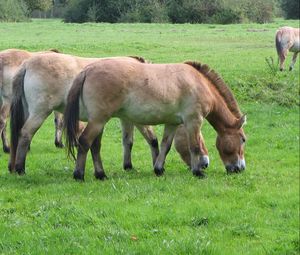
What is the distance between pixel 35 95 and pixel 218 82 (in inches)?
125

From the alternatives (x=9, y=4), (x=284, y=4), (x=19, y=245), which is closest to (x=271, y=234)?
(x=19, y=245)

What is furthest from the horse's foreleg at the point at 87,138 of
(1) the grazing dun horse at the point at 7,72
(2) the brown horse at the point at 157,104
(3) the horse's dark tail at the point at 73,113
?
(1) the grazing dun horse at the point at 7,72

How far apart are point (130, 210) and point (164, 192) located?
119cm

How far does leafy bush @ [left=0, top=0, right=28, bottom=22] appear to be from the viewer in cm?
4844

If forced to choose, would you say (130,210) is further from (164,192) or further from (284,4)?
(284,4)

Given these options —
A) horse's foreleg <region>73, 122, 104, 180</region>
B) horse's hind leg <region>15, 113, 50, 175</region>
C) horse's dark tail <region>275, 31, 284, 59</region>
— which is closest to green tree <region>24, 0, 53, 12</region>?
horse's dark tail <region>275, 31, 284, 59</region>

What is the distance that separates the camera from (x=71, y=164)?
1123 centimetres

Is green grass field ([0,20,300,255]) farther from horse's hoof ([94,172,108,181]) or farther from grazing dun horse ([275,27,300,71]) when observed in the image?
grazing dun horse ([275,27,300,71])

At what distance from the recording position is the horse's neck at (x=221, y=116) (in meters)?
10.5

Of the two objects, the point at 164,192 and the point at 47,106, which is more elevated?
the point at 47,106

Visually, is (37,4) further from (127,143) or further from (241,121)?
(241,121)

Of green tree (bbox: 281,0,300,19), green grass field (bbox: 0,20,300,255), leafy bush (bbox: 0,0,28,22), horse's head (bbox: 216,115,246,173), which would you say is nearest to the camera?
green grass field (bbox: 0,20,300,255)

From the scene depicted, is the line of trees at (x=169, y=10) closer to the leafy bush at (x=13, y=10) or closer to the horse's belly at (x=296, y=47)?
the leafy bush at (x=13, y=10)

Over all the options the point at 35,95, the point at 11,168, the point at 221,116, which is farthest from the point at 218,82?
the point at 11,168
